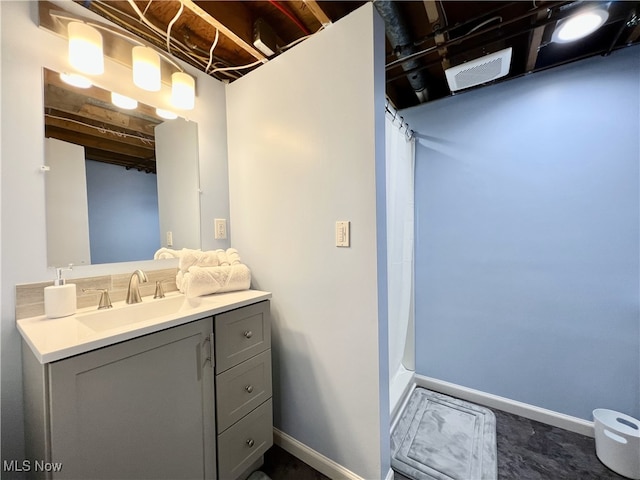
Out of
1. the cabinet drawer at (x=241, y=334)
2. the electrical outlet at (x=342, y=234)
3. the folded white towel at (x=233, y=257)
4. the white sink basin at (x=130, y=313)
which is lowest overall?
the cabinet drawer at (x=241, y=334)

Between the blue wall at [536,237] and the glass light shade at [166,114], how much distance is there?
1746mm

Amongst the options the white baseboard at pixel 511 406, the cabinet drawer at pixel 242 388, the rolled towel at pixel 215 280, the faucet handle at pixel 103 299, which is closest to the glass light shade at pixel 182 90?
the rolled towel at pixel 215 280

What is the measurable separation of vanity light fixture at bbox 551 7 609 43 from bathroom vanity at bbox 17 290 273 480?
79.4 inches

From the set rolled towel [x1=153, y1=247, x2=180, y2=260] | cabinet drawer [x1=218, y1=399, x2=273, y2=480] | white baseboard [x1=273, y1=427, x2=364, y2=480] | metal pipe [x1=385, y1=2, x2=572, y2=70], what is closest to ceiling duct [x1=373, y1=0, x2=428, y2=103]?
metal pipe [x1=385, y1=2, x2=572, y2=70]

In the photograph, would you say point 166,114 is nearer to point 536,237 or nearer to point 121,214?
point 121,214

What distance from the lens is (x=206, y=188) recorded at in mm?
1613

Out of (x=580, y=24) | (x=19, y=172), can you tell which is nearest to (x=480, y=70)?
(x=580, y=24)

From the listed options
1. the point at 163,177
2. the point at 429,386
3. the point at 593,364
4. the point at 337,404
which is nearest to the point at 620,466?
the point at 593,364

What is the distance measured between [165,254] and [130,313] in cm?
37

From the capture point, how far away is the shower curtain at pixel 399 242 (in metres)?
1.70

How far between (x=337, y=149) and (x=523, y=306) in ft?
5.49

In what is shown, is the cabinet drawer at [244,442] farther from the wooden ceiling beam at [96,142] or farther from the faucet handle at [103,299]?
the wooden ceiling beam at [96,142]

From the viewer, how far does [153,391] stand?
88cm

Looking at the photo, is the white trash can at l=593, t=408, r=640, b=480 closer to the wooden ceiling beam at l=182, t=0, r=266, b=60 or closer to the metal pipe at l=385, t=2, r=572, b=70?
the metal pipe at l=385, t=2, r=572, b=70
